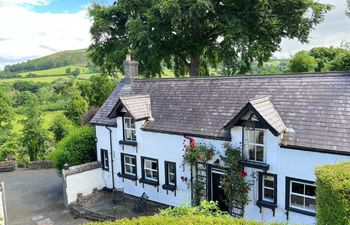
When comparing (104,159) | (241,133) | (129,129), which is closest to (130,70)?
(129,129)

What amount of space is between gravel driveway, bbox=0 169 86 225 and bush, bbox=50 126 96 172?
2337 mm

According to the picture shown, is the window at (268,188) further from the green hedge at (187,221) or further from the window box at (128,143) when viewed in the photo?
the window box at (128,143)

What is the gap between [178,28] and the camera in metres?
28.4

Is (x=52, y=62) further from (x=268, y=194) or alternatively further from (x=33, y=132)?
(x=268, y=194)

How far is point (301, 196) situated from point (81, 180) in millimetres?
12431

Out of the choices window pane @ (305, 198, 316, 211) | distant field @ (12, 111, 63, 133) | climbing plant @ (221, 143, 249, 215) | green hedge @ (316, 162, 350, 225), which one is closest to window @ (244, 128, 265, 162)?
climbing plant @ (221, 143, 249, 215)

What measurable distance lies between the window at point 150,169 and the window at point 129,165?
2.40 ft

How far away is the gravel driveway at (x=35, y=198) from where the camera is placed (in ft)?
56.0

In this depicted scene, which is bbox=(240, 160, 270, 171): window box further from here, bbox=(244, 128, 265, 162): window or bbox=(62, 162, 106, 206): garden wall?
bbox=(62, 162, 106, 206): garden wall

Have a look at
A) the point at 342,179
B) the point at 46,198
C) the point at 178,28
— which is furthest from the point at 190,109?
the point at 178,28

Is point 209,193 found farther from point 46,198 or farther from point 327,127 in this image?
point 46,198

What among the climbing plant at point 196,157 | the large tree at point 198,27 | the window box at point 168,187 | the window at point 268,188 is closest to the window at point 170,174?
the window box at point 168,187

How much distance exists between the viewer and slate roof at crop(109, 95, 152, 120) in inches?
663

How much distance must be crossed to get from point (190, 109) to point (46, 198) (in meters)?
11.6
